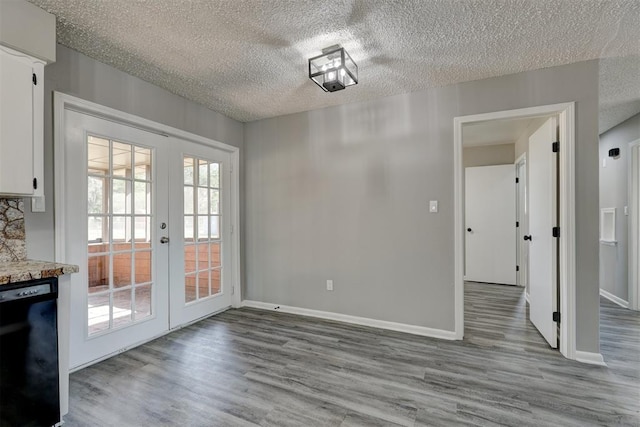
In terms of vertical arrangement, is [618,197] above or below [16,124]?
below

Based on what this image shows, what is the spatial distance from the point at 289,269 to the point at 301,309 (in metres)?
0.50

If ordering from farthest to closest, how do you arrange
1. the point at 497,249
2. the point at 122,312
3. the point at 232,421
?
the point at 497,249
the point at 122,312
the point at 232,421

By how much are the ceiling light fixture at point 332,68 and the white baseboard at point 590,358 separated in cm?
282

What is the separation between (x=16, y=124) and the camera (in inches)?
63.9

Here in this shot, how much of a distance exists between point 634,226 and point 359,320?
11.5 ft

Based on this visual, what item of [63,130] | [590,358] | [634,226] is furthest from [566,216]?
[63,130]

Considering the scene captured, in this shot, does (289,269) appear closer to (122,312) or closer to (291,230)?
(291,230)

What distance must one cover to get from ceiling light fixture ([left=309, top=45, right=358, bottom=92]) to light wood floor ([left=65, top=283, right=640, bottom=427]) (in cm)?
218

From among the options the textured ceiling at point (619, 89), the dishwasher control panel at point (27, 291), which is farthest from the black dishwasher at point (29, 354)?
the textured ceiling at point (619, 89)

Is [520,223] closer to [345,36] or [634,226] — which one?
[634,226]

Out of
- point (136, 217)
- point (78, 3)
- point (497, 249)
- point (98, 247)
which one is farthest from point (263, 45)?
point (497, 249)

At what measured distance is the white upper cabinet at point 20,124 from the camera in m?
1.58

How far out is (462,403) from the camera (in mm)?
1792

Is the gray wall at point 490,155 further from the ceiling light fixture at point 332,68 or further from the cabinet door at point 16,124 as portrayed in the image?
the cabinet door at point 16,124
